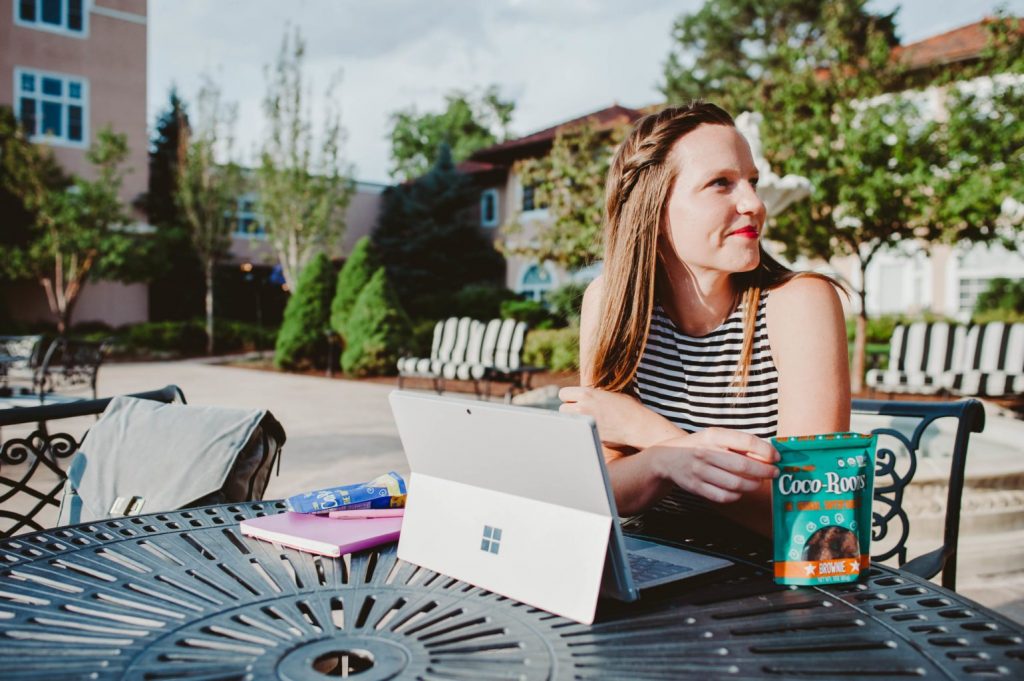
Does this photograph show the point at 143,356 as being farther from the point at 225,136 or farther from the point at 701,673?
the point at 701,673

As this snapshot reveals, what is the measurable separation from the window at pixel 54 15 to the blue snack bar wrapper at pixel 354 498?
2460 centimetres

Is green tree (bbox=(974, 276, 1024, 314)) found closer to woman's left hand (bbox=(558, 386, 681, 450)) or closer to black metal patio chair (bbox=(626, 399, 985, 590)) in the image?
black metal patio chair (bbox=(626, 399, 985, 590))

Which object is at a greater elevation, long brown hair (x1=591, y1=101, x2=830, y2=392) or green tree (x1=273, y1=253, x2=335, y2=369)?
long brown hair (x1=591, y1=101, x2=830, y2=392)

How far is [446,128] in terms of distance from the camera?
44531 millimetres

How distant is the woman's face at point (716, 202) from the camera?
1631 millimetres

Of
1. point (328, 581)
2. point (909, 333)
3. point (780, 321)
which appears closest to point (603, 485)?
point (328, 581)

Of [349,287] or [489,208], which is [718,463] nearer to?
[349,287]

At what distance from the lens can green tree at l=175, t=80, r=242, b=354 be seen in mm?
21516

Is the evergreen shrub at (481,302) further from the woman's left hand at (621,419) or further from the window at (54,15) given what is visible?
the woman's left hand at (621,419)

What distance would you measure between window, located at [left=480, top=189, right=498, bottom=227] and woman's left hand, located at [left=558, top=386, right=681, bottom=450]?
26311 mm

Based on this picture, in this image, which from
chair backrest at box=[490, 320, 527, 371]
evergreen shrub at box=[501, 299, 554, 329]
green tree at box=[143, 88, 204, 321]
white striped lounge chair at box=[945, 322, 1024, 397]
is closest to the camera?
white striped lounge chair at box=[945, 322, 1024, 397]

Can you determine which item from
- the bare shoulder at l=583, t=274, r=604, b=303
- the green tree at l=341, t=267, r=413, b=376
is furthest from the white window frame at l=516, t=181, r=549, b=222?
the bare shoulder at l=583, t=274, r=604, b=303

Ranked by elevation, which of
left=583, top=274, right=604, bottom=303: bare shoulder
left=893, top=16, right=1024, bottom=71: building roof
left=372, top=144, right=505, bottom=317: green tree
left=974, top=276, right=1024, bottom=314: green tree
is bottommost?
left=583, top=274, right=604, bottom=303: bare shoulder

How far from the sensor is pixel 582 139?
49.8 ft
